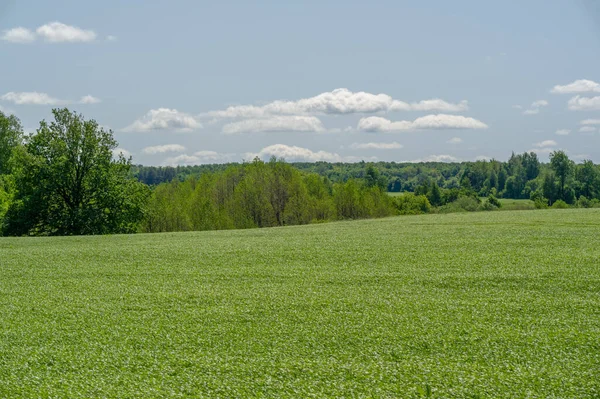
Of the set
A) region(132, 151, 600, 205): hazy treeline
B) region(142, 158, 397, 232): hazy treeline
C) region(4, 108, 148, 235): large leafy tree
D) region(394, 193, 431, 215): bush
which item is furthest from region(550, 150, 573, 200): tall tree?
region(4, 108, 148, 235): large leafy tree

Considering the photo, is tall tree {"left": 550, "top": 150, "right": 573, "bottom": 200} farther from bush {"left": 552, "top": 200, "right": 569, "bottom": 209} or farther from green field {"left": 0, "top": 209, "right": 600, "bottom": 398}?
green field {"left": 0, "top": 209, "right": 600, "bottom": 398}

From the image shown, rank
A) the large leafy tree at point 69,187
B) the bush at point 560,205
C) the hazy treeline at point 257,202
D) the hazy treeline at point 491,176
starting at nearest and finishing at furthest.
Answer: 1. the large leafy tree at point 69,187
2. the hazy treeline at point 257,202
3. the bush at point 560,205
4. the hazy treeline at point 491,176

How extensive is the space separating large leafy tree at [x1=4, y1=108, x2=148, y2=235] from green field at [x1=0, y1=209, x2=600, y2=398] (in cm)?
1590

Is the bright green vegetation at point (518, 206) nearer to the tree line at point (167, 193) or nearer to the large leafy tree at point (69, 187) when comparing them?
the tree line at point (167, 193)

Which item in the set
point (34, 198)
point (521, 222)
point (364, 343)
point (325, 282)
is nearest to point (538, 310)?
point (364, 343)

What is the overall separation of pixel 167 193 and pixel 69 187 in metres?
31.5

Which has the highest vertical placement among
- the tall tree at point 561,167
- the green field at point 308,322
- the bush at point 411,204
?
the tall tree at point 561,167

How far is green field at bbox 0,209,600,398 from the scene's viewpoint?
791 cm

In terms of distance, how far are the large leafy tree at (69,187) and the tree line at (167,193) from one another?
0.07m

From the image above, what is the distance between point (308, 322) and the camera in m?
10.6

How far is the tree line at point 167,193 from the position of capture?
113ft

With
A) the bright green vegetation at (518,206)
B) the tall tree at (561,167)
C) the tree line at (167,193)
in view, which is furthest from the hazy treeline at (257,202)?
the tall tree at (561,167)

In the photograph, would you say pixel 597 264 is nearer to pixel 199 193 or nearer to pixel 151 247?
pixel 151 247

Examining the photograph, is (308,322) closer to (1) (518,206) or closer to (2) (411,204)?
(1) (518,206)
